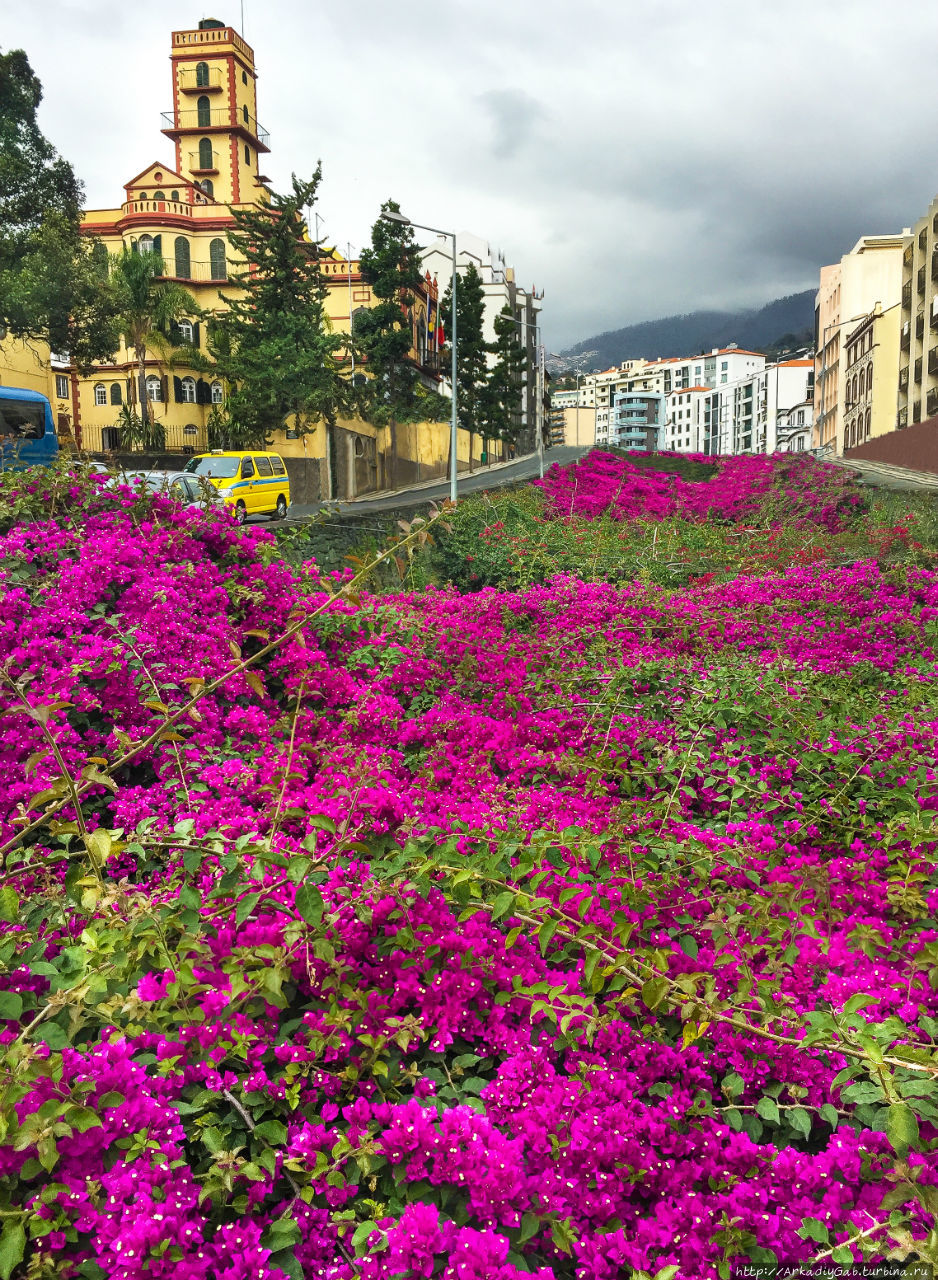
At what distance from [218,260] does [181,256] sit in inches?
67.2

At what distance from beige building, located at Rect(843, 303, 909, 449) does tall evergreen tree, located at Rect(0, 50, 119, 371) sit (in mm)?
44084

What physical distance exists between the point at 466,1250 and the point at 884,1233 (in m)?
0.81

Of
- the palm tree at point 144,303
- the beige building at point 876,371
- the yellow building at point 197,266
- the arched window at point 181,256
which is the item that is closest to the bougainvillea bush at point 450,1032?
the yellow building at point 197,266

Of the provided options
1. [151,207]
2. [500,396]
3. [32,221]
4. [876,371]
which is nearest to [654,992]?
[32,221]

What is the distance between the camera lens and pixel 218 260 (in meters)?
42.4

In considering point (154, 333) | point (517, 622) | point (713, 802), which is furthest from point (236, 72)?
point (713, 802)

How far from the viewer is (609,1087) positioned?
1990 mm

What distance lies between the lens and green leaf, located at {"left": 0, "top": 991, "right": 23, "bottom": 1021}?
1.87m

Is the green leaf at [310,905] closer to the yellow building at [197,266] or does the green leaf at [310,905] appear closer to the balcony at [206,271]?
the yellow building at [197,266]

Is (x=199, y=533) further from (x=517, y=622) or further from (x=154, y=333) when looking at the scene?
(x=154, y=333)

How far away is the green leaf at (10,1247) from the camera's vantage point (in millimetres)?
1472

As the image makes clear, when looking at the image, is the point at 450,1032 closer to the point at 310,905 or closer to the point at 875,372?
the point at 310,905

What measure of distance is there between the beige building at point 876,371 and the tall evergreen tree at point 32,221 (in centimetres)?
4408

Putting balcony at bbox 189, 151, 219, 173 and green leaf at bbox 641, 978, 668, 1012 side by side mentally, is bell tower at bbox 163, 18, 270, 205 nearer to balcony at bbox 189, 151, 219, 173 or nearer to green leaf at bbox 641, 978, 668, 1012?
balcony at bbox 189, 151, 219, 173
